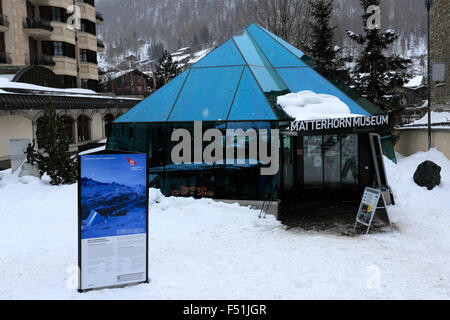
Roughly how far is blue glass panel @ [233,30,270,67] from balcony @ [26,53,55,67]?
24276mm

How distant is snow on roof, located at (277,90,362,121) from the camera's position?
13.8 m

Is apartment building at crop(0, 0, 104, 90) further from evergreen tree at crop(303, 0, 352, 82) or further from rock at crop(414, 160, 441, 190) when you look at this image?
rock at crop(414, 160, 441, 190)

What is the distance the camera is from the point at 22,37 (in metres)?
32.5

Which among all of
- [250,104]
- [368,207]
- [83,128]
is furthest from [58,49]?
[368,207]

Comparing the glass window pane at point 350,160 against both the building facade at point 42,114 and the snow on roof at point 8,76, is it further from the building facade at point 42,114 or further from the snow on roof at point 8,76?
the snow on roof at point 8,76

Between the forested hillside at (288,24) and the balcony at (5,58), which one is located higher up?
the forested hillside at (288,24)

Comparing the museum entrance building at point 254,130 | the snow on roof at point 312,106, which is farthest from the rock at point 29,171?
the snow on roof at point 312,106

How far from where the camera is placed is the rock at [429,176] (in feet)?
48.5

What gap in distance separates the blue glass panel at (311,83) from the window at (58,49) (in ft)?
91.5

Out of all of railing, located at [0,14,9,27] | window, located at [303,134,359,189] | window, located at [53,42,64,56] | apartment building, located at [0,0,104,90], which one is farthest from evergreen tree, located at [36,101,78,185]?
window, located at [53,42,64,56]

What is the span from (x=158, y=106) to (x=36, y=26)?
24374 mm

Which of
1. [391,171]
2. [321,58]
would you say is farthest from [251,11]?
[391,171]

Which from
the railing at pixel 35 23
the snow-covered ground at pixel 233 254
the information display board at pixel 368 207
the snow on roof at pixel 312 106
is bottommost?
the snow-covered ground at pixel 233 254

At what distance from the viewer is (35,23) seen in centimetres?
3347
